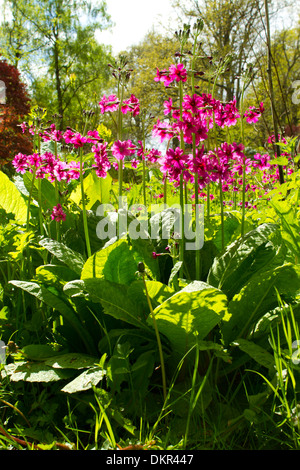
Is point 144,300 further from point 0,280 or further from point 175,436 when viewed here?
point 0,280

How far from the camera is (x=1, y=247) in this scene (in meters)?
1.78

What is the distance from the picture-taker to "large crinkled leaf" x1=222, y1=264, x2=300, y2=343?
1.24 metres

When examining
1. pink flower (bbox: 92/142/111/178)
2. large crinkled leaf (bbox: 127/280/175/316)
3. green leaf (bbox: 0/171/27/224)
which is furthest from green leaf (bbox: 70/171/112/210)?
large crinkled leaf (bbox: 127/280/175/316)

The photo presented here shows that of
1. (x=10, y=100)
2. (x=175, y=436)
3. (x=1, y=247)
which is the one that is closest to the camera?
(x=175, y=436)

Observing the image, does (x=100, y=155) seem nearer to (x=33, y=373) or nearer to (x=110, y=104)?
(x=110, y=104)

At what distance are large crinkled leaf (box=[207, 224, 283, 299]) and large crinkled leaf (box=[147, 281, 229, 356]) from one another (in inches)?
8.1

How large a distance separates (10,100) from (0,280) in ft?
35.2

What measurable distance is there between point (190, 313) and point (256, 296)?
29 cm

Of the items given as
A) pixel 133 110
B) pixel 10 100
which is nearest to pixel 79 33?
pixel 10 100

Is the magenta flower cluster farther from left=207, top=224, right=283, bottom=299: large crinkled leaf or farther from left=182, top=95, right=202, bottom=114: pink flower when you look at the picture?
left=207, top=224, right=283, bottom=299: large crinkled leaf

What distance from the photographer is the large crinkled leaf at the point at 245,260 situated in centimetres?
140

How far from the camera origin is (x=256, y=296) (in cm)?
129

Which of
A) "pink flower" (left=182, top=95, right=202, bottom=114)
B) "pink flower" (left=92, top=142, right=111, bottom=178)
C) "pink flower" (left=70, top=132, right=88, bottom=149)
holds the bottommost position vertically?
"pink flower" (left=92, top=142, right=111, bottom=178)

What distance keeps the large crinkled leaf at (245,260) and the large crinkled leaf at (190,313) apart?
8.1 inches
